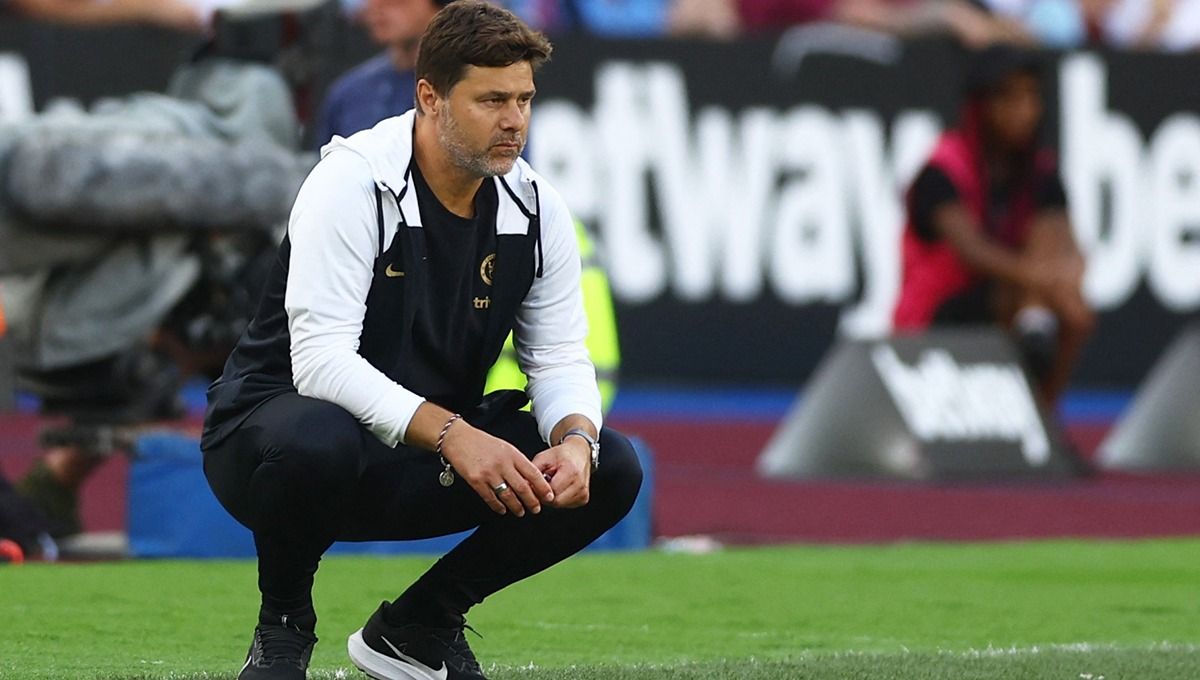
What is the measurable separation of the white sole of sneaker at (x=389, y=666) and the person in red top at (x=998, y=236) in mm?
6983

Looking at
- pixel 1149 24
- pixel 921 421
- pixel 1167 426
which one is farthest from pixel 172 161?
pixel 1149 24

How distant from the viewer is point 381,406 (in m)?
4.52

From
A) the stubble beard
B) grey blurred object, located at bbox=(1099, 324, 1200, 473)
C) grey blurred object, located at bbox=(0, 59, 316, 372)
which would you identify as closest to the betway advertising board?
grey blurred object, located at bbox=(1099, 324, 1200, 473)

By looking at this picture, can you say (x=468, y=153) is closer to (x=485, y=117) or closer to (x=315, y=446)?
(x=485, y=117)

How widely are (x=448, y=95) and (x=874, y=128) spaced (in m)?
9.98

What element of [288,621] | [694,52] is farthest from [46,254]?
[694,52]

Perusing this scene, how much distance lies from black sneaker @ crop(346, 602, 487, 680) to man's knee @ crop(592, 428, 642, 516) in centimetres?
48

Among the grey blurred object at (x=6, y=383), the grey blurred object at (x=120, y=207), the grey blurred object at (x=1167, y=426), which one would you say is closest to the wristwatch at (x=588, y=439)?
the grey blurred object at (x=120, y=207)

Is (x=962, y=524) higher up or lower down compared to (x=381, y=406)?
lower down

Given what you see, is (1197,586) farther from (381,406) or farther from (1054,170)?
(1054,170)

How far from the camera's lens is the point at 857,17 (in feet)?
48.9

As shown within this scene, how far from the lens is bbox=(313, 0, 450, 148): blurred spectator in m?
7.68

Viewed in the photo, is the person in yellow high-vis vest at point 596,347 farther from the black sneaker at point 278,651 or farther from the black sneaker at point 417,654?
the black sneaker at point 278,651

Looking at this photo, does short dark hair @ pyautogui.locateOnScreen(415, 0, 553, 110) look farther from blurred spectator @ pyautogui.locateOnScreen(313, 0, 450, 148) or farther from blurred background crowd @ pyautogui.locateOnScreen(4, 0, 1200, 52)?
blurred background crowd @ pyautogui.locateOnScreen(4, 0, 1200, 52)
